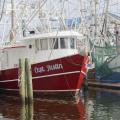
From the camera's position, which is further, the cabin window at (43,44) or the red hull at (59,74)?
the cabin window at (43,44)

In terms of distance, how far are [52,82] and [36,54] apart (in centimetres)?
234

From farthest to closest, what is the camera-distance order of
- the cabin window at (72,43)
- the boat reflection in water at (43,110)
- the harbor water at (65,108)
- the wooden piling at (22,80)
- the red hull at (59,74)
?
1. the cabin window at (72,43)
2. the red hull at (59,74)
3. the wooden piling at (22,80)
4. the harbor water at (65,108)
5. the boat reflection in water at (43,110)

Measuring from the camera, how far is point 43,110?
933 inches

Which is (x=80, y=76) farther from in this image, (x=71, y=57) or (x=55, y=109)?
(x=55, y=109)

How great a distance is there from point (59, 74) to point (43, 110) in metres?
5.37

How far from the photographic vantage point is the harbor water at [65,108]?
21631 mm

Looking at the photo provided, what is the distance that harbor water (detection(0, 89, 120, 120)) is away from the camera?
2163 cm

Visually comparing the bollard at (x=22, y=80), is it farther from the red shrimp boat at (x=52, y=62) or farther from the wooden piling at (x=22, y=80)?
the red shrimp boat at (x=52, y=62)

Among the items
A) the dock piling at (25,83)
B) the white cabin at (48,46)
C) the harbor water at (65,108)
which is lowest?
the harbor water at (65,108)

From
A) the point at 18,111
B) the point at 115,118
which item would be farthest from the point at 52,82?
the point at 115,118

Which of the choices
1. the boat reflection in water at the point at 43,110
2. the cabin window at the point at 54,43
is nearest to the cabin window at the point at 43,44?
the cabin window at the point at 54,43

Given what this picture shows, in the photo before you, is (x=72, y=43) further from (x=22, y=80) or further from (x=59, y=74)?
(x=22, y=80)

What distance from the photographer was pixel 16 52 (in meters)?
31.3

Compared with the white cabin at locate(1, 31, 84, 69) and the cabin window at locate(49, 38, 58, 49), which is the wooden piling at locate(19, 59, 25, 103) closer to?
the white cabin at locate(1, 31, 84, 69)
